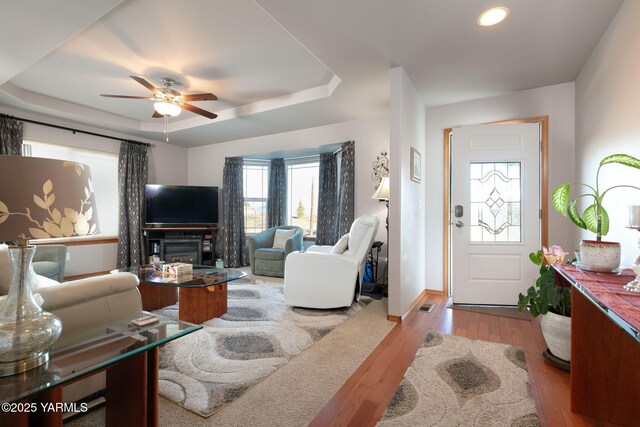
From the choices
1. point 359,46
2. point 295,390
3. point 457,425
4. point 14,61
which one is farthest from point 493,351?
point 14,61

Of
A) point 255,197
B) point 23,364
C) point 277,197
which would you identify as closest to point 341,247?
point 23,364

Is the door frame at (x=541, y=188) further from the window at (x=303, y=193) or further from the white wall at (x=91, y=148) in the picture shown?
the white wall at (x=91, y=148)

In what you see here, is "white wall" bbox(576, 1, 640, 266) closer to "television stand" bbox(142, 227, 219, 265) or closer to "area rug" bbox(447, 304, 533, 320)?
"area rug" bbox(447, 304, 533, 320)

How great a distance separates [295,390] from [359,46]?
2606 millimetres

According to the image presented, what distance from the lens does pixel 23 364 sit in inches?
36.1

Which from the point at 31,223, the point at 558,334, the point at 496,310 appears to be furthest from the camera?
the point at 496,310

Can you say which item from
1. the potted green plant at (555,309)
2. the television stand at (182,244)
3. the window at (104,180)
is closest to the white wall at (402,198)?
the potted green plant at (555,309)

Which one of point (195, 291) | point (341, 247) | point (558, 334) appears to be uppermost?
point (341, 247)

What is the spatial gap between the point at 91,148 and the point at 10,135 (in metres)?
0.99

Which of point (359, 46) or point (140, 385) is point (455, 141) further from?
point (140, 385)

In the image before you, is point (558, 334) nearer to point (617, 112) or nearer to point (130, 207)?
point (617, 112)

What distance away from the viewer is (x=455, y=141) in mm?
3426

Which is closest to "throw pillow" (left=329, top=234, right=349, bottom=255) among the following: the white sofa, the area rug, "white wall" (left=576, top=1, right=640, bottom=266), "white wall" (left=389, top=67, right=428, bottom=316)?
"white wall" (left=389, top=67, right=428, bottom=316)

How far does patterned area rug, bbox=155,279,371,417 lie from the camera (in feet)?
5.51
